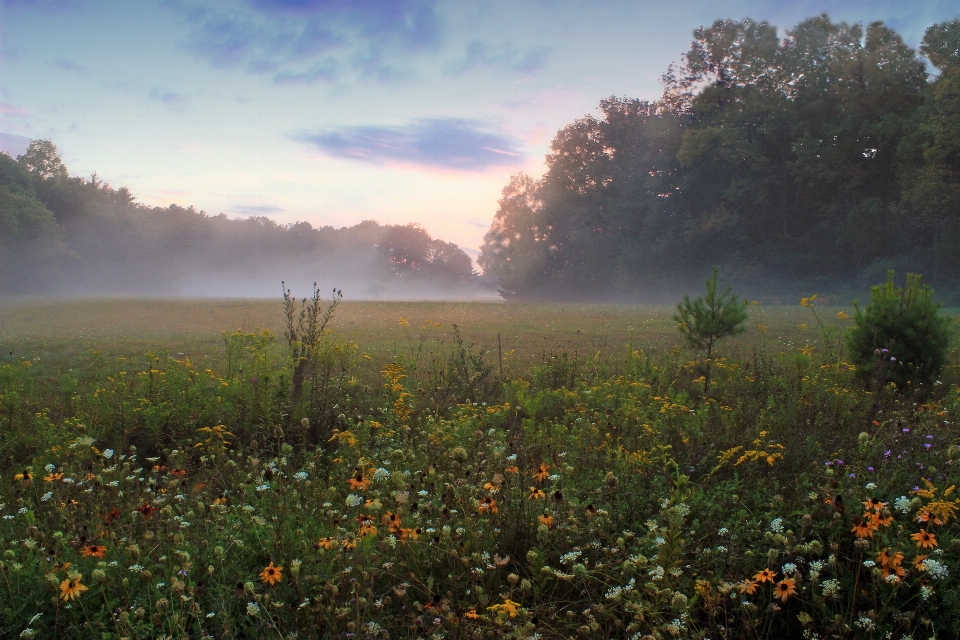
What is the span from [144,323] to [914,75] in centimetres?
3891

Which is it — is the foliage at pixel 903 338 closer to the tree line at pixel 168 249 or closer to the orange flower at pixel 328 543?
the orange flower at pixel 328 543

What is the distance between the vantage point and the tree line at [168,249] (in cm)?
4922

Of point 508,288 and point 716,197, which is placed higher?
point 716,197

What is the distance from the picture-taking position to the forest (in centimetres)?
3381

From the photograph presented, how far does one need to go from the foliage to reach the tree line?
51.6 meters

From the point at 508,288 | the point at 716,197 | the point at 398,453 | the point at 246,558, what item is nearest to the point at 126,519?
the point at 246,558

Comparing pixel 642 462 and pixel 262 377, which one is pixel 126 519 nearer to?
pixel 262 377

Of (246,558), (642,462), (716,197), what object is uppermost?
(716,197)

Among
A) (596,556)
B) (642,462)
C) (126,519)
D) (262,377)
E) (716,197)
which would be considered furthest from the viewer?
(716,197)

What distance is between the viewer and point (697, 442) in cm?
514

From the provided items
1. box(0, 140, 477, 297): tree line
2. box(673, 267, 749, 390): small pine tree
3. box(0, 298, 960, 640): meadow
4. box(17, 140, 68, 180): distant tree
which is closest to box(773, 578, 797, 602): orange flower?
box(0, 298, 960, 640): meadow

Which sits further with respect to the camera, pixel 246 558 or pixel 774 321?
pixel 774 321

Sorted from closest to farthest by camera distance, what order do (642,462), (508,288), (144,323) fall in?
(642,462) → (144,323) → (508,288)

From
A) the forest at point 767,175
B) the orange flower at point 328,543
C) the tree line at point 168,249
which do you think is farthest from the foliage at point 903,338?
the tree line at point 168,249
